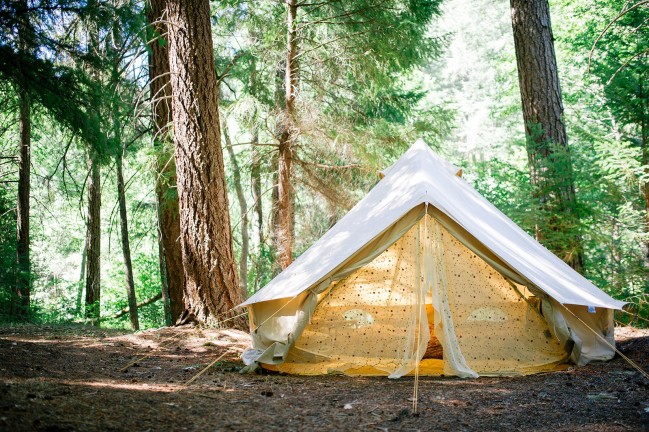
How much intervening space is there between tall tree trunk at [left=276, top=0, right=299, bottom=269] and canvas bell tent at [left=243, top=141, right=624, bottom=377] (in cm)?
320

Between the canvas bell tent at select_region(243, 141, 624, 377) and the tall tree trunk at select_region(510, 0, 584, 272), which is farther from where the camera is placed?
the tall tree trunk at select_region(510, 0, 584, 272)

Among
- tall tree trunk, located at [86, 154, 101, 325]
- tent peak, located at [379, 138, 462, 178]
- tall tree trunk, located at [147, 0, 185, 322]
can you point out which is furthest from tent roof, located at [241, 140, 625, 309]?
tall tree trunk, located at [86, 154, 101, 325]

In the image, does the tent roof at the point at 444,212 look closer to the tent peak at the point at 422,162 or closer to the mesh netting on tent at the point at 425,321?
the tent peak at the point at 422,162

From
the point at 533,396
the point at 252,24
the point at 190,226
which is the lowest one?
the point at 533,396

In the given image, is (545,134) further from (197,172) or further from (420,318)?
(197,172)

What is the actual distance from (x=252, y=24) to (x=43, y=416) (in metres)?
7.24

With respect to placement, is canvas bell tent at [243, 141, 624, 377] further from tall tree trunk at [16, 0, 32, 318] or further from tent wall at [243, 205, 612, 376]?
tall tree trunk at [16, 0, 32, 318]

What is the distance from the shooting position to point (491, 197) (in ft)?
34.0

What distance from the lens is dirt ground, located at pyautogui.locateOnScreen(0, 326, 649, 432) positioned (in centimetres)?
276

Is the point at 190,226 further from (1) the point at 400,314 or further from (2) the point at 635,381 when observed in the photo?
(2) the point at 635,381

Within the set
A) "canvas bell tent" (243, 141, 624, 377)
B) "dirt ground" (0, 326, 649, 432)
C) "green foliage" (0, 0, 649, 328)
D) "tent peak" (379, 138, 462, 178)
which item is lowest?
"dirt ground" (0, 326, 649, 432)

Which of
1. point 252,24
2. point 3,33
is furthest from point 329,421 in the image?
point 252,24

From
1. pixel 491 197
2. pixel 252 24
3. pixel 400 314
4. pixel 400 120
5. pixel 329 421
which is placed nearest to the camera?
pixel 329 421

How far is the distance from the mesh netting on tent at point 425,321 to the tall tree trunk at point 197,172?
52.5 inches
